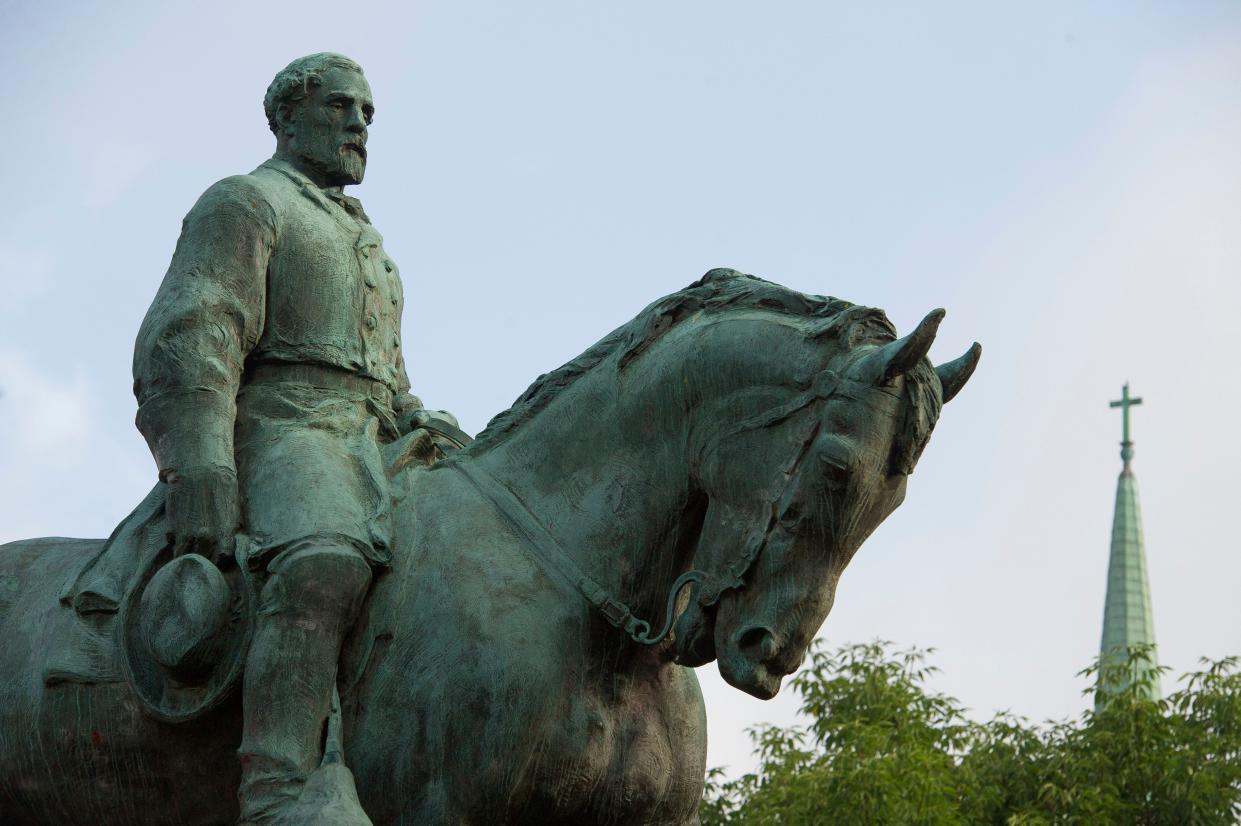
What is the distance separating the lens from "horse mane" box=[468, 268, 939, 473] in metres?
6.54

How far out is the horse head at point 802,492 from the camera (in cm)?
644

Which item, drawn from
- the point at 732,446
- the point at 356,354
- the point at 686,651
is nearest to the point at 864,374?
the point at 732,446

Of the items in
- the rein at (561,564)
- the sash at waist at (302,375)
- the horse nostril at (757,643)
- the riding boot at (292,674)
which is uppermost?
the sash at waist at (302,375)

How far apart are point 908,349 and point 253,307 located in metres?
2.38

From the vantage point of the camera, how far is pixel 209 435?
7098 mm

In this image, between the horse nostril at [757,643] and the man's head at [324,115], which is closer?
the horse nostril at [757,643]

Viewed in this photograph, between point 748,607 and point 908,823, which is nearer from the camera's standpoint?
point 748,607

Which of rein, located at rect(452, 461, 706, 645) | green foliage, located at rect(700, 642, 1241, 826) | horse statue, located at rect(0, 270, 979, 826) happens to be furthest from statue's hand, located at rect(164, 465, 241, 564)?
green foliage, located at rect(700, 642, 1241, 826)

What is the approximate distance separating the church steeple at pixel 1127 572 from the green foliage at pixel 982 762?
26.3 metres

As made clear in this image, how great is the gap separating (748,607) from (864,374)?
0.78 meters

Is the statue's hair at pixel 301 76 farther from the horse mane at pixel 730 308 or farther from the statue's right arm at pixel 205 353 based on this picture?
the horse mane at pixel 730 308

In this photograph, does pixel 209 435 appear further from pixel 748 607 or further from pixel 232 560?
pixel 748 607

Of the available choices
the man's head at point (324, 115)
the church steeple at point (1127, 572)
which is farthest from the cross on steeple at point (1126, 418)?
the man's head at point (324, 115)

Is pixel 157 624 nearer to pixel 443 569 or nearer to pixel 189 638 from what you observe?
pixel 189 638
